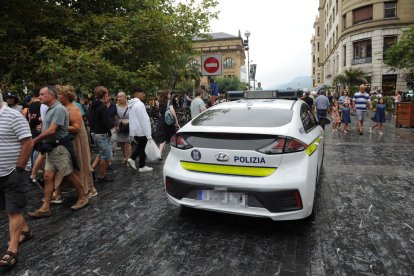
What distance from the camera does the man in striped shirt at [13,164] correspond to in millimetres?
3135

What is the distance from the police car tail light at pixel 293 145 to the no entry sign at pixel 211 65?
552 cm

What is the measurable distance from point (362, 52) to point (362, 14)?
3.95 m

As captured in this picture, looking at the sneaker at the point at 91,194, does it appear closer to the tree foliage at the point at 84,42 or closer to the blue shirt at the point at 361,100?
the tree foliage at the point at 84,42

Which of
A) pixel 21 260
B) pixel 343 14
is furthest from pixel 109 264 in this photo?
pixel 343 14

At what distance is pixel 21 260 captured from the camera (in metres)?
3.20

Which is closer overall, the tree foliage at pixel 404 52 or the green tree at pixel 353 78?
the tree foliage at pixel 404 52

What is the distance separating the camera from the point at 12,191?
10.5 ft

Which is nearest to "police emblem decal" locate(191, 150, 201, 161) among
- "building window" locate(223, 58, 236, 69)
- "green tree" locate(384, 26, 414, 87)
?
"green tree" locate(384, 26, 414, 87)

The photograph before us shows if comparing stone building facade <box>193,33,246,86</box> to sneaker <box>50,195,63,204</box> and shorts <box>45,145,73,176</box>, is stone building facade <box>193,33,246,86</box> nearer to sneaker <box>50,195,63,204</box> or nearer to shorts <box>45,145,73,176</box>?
sneaker <box>50,195,63,204</box>

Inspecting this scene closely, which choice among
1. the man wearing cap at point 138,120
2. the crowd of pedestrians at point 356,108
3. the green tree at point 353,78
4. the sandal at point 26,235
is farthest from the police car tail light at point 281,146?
the green tree at point 353,78

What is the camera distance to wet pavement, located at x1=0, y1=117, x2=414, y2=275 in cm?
298

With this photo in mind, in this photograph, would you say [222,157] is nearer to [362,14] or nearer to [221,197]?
[221,197]

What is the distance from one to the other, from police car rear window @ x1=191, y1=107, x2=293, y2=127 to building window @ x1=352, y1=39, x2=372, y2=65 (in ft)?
114

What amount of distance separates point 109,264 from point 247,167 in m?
1.68
